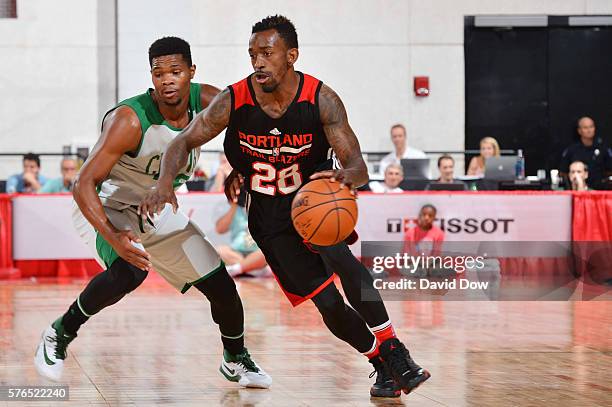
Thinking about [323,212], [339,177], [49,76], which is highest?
[49,76]

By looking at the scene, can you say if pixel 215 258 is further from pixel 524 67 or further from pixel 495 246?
pixel 524 67

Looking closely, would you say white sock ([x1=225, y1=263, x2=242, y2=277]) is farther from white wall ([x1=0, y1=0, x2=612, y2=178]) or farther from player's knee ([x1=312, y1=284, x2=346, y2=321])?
player's knee ([x1=312, y1=284, x2=346, y2=321])

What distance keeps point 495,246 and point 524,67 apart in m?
6.44

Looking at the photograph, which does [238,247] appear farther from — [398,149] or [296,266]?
[296,266]

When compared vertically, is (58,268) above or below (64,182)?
below

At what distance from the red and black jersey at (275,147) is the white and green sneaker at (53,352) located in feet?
4.02

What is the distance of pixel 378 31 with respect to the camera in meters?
15.9

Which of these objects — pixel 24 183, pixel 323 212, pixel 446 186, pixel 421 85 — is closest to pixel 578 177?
pixel 446 186

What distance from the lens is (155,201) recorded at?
4391 mm

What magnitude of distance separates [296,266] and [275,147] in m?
0.54

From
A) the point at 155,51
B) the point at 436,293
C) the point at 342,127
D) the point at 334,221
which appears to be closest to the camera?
the point at 334,221

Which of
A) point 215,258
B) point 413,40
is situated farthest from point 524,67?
point 215,258

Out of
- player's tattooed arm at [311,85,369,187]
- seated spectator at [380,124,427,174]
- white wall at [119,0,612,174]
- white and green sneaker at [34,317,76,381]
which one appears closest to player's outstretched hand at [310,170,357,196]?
player's tattooed arm at [311,85,369,187]

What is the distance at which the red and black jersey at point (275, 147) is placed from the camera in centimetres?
466
